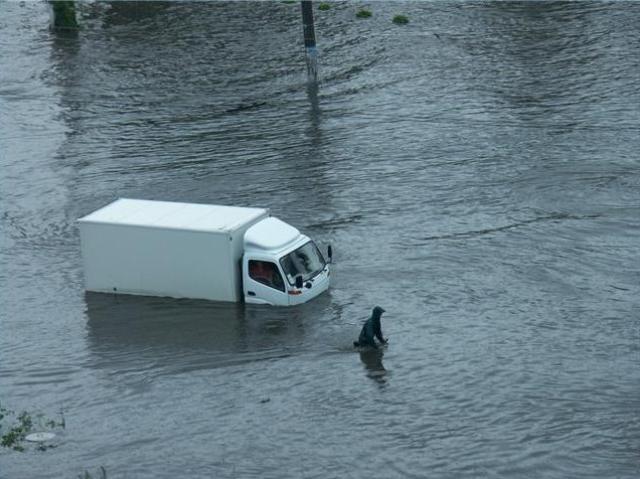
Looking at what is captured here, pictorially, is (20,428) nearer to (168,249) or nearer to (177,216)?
(168,249)

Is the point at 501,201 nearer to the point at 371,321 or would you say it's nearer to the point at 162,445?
the point at 371,321

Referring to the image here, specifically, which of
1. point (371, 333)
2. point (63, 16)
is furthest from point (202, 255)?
point (63, 16)

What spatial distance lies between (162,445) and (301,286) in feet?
22.9

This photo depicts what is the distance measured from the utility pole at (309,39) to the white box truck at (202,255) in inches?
828

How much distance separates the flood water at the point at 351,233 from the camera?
2155 centimetres

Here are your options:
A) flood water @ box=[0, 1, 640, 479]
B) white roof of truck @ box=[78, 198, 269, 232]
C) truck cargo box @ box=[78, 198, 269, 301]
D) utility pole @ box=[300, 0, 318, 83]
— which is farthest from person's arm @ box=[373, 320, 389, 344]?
utility pole @ box=[300, 0, 318, 83]

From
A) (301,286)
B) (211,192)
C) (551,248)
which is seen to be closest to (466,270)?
(551,248)

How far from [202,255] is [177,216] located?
141 cm

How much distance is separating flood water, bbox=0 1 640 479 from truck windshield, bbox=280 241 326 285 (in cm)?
76

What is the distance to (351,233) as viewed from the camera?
3300cm

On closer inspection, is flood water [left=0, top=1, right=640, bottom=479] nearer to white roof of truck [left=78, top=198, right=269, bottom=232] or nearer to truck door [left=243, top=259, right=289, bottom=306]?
truck door [left=243, top=259, right=289, bottom=306]

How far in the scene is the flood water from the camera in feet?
70.7

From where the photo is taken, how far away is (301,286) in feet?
89.6

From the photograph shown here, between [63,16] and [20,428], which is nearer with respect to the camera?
[20,428]
